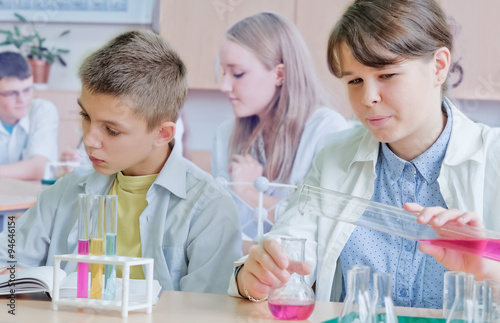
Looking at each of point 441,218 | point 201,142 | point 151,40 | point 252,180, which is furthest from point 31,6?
point 441,218

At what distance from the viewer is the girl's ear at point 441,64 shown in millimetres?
1326

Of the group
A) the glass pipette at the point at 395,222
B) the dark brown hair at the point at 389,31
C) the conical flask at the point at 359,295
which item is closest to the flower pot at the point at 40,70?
the dark brown hair at the point at 389,31

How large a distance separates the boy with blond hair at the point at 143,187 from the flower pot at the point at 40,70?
2.19m

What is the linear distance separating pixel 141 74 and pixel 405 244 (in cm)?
68

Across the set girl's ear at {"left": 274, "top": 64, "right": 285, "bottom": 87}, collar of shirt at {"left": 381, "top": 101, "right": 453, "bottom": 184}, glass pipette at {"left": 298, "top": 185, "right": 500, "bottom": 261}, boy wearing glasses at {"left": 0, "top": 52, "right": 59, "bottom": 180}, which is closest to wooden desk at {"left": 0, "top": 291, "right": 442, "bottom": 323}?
glass pipette at {"left": 298, "top": 185, "right": 500, "bottom": 261}

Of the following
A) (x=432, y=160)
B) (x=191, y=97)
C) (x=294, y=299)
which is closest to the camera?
(x=294, y=299)

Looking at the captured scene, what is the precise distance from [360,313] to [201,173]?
2.41 ft

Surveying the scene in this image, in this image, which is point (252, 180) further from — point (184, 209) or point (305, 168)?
point (184, 209)

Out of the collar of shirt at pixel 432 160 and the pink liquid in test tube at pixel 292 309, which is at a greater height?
the collar of shirt at pixel 432 160

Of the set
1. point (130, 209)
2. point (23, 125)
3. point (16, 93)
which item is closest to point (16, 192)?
point (23, 125)

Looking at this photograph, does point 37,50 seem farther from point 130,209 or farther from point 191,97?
point 130,209

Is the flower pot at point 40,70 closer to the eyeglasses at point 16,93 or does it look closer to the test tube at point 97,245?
the eyeglasses at point 16,93

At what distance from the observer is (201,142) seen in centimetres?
335

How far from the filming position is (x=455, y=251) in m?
1.05
